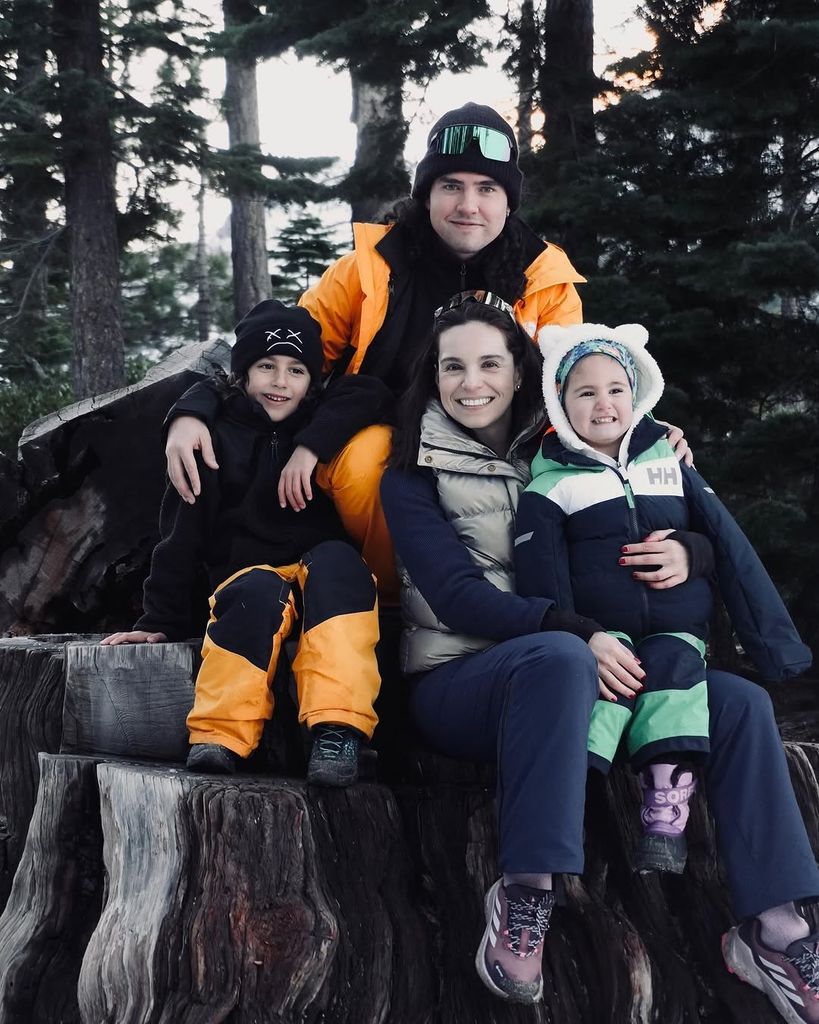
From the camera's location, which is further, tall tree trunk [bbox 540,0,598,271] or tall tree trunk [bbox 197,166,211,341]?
tall tree trunk [bbox 197,166,211,341]

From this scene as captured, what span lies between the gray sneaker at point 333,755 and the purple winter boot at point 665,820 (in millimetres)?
684

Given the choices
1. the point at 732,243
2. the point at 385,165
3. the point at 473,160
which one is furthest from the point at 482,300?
the point at 385,165

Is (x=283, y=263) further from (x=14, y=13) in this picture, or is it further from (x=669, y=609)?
(x=669, y=609)

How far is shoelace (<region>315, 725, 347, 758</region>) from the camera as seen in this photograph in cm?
229

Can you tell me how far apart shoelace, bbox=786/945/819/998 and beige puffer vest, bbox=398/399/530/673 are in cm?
105

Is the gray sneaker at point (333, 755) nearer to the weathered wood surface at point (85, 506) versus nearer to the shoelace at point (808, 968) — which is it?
the shoelace at point (808, 968)

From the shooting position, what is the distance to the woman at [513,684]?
78.3 inches

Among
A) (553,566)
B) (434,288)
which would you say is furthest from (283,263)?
(553,566)

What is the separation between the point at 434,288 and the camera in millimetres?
3246

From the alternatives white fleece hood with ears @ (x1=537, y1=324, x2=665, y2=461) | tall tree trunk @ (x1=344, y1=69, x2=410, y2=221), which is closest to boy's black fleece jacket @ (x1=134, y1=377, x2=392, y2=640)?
white fleece hood with ears @ (x1=537, y1=324, x2=665, y2=461)

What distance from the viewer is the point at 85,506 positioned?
13.2ft

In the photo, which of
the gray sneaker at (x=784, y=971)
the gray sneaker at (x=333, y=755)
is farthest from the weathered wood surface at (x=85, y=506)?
the gray sneaker at (x=784, y=971)

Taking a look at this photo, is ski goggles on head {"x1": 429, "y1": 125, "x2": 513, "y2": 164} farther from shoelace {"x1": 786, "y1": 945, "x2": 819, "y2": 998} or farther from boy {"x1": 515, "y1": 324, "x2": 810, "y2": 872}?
shoelace {"x1": 786, "y1": 945, "x2": 819, "y2": 998}

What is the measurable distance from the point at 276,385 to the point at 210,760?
1123 millimetres
